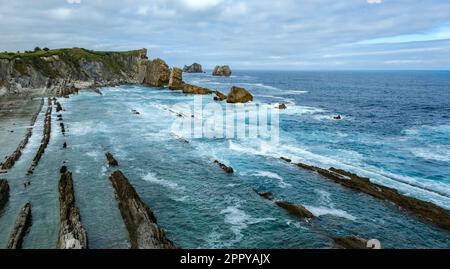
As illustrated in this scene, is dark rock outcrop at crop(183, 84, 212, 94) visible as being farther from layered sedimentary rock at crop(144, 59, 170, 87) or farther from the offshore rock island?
the offshore rock island

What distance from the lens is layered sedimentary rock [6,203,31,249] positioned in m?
24.9

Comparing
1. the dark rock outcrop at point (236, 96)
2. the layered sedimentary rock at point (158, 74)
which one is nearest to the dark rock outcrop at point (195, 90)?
the dark rock outcrop at point (236, 96)

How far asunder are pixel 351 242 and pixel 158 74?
165m

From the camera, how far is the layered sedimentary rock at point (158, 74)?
17938 cm

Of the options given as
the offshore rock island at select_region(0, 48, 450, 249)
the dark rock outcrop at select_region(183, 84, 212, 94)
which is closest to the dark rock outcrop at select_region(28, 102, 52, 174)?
the offshore rock island at select_region(0, 48, 450, 249)

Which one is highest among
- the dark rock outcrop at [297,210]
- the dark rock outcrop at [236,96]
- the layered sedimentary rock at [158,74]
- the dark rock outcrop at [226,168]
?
the layered sedimentary rock at [158,74]

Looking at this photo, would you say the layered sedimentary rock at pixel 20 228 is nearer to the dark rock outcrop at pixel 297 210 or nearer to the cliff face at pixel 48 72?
the dark rock outcrop at pixel 297 210

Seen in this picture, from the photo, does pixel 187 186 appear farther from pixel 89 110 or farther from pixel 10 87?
pixel 10 87

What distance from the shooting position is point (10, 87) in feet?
434

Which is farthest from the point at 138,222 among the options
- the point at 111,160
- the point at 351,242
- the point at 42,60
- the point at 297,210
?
the point at 42,60

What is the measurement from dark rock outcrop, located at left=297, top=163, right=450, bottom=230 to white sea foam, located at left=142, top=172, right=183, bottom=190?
1679 cm

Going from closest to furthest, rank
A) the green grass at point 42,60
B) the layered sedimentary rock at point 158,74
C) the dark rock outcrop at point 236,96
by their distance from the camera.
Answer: the dark rock outcrop at point 236,96
the green grass at point 42,60
the layered sedimentary rock at point 158,74

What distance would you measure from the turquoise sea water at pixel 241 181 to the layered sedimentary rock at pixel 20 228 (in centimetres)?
70

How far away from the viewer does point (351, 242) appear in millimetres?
25719
